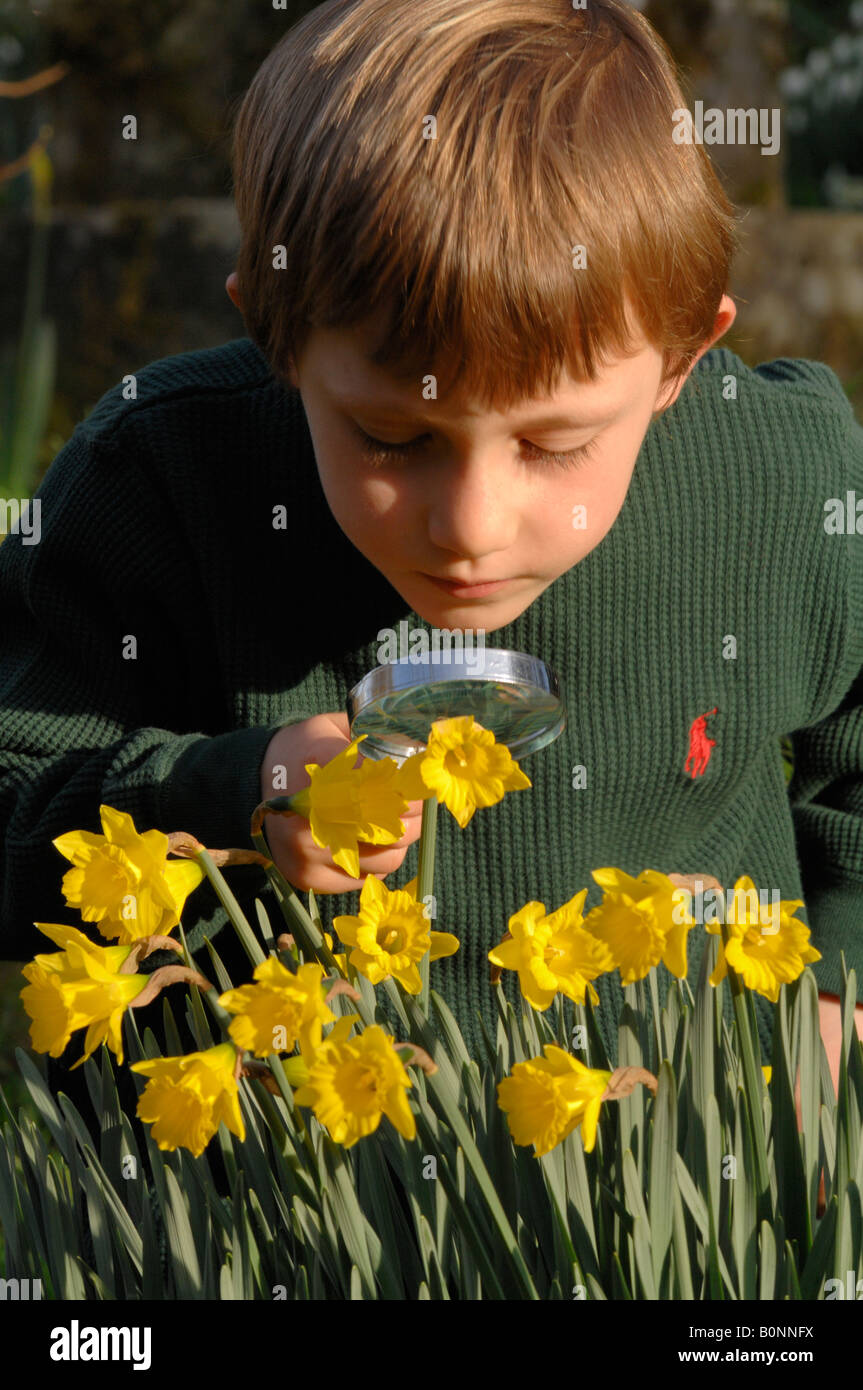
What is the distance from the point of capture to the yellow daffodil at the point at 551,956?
722 millimetres

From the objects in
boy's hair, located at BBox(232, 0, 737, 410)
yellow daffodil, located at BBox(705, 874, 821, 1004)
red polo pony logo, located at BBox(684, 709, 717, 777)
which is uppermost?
boy's hair, located at BBox(232, 0, 737, 410)

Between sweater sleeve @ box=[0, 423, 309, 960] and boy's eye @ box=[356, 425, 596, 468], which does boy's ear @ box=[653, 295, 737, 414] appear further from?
sweater sleeve @ box=[0, 423, 309, 960]

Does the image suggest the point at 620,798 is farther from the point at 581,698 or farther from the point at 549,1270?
the point at 549,1270

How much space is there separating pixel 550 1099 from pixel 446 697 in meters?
0.36

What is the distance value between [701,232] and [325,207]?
0.93ft

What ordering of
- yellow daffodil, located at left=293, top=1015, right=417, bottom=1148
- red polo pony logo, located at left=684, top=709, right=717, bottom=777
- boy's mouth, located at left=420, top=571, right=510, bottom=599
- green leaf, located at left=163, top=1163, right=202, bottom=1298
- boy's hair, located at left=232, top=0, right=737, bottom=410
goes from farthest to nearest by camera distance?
red polo pony logo, located at left=684, top=709, right=717, bottom=777 → boy's mouth, located at left=420, top=571, right=510, bottom=599 → boy's hair, located at left=232, top=0, right=737, bottom=410 → green leaf, located at left=163, top=1163, right=202, bottom=1298 → yellow daffodil, located at left=293, top=1015, right=417, bottom=1148

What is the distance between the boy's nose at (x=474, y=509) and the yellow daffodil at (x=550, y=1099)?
0.36 m

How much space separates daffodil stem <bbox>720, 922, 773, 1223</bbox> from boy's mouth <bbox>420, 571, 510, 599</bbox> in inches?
13.8

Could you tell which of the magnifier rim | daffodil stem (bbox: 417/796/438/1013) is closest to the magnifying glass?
the magnifier rim

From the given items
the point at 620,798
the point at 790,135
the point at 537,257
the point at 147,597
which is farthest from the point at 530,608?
the point at 790,135

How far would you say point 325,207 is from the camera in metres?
0.92

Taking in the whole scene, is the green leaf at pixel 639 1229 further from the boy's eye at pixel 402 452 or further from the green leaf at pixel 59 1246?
the boy's eye at pixel 402 452

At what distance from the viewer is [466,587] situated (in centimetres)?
99

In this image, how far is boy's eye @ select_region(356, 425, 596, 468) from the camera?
0.93m
